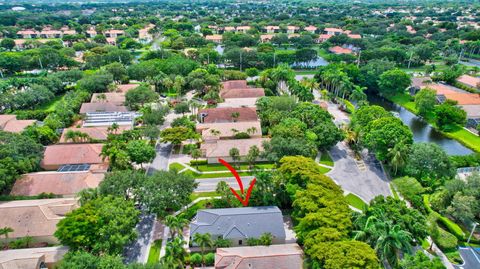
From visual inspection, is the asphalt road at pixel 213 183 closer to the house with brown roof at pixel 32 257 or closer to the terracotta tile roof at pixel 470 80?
the house with brown roof at pixel 32 257

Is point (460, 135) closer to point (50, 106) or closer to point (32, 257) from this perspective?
point (32, 257)

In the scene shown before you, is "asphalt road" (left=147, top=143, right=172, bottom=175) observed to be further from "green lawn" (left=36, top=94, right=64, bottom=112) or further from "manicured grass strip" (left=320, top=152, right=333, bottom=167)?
"green lawn" (left=36, top=94, right=64, bottom=112)

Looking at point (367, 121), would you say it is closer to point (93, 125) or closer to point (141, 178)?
point (141, 178)

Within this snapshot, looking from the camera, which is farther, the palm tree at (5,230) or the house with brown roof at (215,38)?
the house with brown roof at (215,38)

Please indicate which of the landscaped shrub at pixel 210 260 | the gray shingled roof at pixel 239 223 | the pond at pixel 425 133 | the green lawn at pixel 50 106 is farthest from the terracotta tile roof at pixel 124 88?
the pond at pixel 425 133

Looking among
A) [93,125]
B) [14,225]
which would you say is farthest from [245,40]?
[14,225]

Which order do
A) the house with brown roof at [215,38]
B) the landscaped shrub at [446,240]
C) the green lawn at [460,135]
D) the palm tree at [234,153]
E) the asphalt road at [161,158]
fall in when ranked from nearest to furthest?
the landscaped shrub at [446,240] < the palm tree at [234,153] < the asphalt road at [161,158] < the green lawn at [460,135] < the house with brown roof at [215,38]
